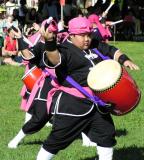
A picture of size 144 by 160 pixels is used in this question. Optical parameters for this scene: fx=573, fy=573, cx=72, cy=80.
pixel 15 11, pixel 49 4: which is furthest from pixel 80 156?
pixel 15 11

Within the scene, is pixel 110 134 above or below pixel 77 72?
below

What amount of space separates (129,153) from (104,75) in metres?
1.88

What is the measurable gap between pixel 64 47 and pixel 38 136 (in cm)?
277

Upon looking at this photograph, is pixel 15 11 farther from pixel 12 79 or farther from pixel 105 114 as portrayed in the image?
pixel 105 114

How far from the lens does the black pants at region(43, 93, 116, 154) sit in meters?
5.31

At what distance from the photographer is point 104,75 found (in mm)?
5098

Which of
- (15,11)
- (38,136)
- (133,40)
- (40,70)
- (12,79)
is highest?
(40,70)

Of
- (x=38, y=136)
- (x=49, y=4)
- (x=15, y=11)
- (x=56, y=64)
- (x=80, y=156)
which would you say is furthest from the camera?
(x=15, y=11)

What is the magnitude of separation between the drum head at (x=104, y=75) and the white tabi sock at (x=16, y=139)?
2.17 meters

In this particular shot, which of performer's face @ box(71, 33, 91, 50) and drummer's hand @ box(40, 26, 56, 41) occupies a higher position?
drummer's hand @ box(40, 26, 56, 41)

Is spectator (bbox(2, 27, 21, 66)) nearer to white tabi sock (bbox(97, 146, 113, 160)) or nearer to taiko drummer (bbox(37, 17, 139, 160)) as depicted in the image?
taiko drummer (bbox(37, 17, 139, 160))

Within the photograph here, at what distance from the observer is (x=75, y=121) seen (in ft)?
17.4

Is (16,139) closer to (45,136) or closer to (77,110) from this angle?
(45,136)

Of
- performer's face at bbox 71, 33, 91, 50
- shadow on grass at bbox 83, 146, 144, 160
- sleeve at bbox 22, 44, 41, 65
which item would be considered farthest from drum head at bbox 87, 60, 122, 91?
shadow on grass at bbox 83, 146, 144, 160
